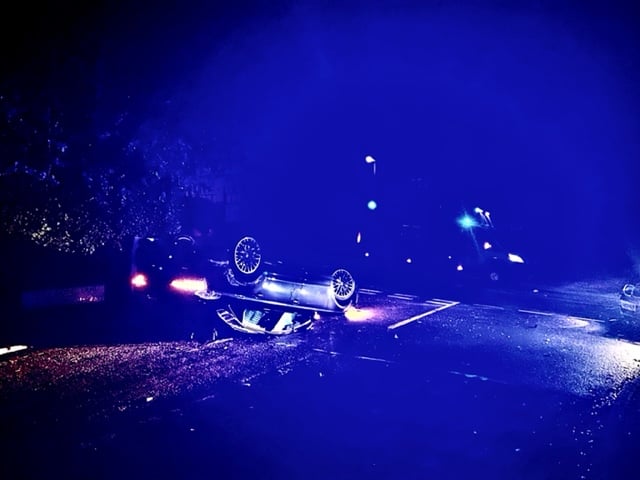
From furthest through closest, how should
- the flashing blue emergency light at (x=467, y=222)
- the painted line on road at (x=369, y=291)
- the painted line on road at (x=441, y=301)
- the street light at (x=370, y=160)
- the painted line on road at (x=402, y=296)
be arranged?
the street light at (x=370, y=160)
the flashing blue emergency light at (x=467, y=222)
the painted line on road at (x=369, y=291)
the painted line on road at (x=402, y=296)
the painted line on road at (x=441, y=301)

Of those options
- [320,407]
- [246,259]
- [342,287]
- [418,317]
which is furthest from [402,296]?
[320,407]

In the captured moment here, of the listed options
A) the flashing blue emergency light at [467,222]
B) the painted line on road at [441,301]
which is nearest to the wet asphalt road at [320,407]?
the painted line on road at [441,301]

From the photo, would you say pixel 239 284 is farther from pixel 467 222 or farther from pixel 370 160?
pixel 370 160

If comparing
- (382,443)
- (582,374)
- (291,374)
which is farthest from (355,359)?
(582,374)

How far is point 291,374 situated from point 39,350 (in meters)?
3.82

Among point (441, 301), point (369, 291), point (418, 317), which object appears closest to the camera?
point (418, 317)

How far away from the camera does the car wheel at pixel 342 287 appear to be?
8.73 m

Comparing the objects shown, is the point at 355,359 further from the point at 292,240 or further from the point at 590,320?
the point at 590,320

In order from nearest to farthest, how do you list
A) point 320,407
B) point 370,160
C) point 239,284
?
point 320,407
point 239,284
point 370,160

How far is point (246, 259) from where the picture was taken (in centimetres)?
802

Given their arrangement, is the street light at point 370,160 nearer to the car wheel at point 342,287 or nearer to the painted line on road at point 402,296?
the painted line on road at point 402,296

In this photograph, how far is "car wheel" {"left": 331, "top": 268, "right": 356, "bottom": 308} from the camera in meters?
8.73

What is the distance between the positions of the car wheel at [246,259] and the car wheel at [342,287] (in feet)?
5.11

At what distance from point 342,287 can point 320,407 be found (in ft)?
13.1
